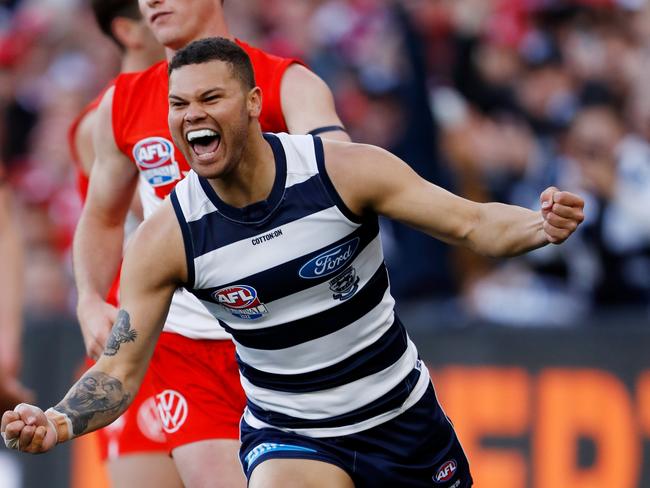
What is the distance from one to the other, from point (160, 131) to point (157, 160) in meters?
0.12

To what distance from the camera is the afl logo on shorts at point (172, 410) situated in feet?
19.4

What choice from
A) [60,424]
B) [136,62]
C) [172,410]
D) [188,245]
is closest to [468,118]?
[136,62]

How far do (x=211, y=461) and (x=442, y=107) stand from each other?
571 cm

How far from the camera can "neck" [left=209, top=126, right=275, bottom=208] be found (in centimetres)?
495

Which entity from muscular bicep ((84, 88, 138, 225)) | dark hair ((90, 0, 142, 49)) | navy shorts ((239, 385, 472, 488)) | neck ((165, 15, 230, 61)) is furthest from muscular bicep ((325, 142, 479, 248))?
dark hair ((90, 0, 142, 49))

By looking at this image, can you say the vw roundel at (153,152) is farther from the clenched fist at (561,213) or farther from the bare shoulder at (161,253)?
the clenched fist at (561,213)

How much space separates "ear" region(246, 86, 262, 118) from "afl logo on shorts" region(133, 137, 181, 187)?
841 mm

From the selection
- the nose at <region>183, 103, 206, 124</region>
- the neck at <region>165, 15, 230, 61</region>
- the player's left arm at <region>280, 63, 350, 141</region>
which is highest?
the nose at <region>183, 103, 206, 124</region>

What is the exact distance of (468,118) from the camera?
1090 cm

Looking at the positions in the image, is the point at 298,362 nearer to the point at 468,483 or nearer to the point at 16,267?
the point at 468,483

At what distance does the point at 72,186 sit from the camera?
1180cm

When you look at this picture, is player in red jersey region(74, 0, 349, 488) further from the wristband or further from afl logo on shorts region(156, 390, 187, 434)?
the wristband

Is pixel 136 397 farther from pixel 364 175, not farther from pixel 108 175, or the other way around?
pixel 364 175

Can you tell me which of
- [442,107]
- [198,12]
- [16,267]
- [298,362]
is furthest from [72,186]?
[298,362]
